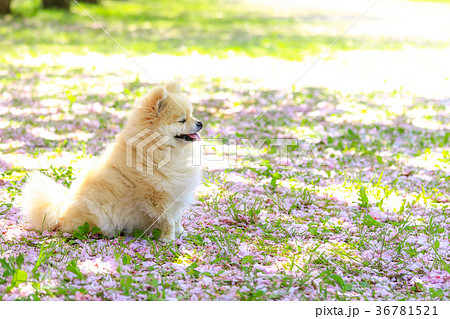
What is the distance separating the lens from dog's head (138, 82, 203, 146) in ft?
13.5

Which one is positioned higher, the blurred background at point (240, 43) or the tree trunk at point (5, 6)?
the tree trunk at point (5, 6)

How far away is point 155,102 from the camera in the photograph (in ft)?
13.5

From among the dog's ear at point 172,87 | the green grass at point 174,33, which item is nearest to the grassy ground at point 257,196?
the dog's ear at point 172,87

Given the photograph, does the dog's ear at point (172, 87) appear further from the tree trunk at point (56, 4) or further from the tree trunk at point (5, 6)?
the tree trunk at point (56, 4)

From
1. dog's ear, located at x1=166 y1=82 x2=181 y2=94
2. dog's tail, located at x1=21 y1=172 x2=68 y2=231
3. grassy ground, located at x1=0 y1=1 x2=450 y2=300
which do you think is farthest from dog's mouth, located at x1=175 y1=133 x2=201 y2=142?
dog's tail, located at x1=21 y1=172 x2=68 y2=231

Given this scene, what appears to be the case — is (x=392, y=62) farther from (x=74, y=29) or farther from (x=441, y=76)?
(x=74, y=29)

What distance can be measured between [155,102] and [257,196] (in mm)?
1642

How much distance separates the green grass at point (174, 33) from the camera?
14.1 metres

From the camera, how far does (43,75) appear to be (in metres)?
10.4

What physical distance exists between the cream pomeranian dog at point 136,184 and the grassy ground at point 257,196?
0.15 metres

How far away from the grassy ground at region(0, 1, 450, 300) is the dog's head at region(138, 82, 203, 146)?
86 cm

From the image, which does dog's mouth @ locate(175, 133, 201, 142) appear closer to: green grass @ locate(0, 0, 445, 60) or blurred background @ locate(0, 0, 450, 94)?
blurred background @ locate(0, 0, 450, 94)

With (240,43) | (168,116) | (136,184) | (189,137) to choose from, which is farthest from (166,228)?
(240,43)
